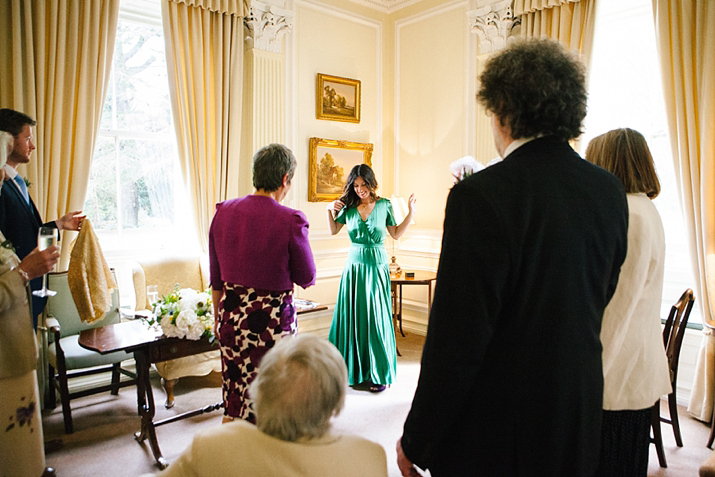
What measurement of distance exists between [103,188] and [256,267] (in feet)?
9.05

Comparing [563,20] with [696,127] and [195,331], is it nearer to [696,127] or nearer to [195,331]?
[696,127]

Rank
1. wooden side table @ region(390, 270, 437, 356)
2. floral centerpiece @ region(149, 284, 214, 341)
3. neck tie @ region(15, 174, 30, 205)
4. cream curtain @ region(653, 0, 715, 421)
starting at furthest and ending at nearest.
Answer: wooden side table @ region(390, 270, 437, 356) < cream curtain @ region(653, 0, 715, 421) < floral centerpiece @ region(149, 284, 214, 341) < neck tie @ region(15, 174, 30, 205)

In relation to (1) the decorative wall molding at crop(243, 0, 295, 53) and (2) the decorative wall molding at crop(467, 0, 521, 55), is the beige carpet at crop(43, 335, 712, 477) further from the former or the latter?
(2) the decorative wall molding at crop(467, 0, 521, 55)

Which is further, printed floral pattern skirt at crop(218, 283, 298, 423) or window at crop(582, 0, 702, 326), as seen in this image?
window at crop(582, 0, 702, 326)

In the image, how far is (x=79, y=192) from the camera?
4.02 metres

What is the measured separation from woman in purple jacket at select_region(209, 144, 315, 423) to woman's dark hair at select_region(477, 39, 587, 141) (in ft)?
4.45

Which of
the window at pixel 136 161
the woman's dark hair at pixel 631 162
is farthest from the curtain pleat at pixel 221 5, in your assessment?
the woman's dark hair at pixel 631 162

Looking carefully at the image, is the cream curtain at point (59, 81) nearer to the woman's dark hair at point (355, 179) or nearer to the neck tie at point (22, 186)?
the neck tie at point (22, 186)

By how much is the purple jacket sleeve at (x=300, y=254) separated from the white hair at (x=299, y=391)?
4.04 ft

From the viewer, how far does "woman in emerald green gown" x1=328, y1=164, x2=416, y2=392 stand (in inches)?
165

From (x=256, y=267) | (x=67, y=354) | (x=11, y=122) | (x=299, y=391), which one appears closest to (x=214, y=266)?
(x=256, y=267)

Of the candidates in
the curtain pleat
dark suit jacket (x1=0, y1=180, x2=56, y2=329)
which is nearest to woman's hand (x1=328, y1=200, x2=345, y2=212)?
the curtain pleat

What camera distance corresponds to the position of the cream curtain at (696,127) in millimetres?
3615

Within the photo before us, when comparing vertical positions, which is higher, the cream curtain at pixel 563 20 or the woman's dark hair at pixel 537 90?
the cream curtain at pixel 563 20
